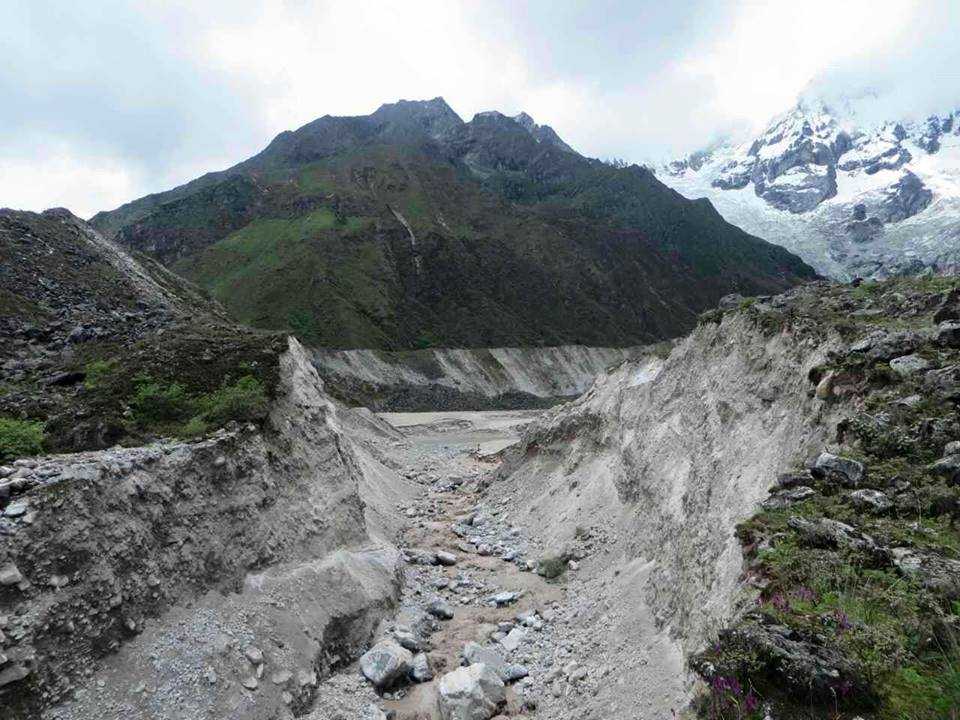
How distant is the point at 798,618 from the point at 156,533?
37.1 feet

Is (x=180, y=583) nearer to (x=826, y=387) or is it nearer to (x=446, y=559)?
(x=446, y=559)

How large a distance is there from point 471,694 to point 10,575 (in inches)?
327

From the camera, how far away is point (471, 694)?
12.1 m

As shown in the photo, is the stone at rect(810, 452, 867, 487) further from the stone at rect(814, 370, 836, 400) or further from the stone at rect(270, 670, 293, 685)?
the stone at rect(270, 670, 293, 685)

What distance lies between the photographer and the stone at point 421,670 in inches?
524

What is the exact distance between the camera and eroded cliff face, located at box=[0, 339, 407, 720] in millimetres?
9656

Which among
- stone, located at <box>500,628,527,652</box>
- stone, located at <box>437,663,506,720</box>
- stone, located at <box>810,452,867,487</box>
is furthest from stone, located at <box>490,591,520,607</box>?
stone, located at <box>810,452,867,487</box>

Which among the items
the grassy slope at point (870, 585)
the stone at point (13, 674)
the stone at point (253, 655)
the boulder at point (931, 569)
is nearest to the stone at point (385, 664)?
the stone at point (253, 655)

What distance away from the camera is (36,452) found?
1200 cm

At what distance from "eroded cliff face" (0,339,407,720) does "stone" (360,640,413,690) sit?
0.67 meters

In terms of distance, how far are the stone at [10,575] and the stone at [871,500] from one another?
489 inches

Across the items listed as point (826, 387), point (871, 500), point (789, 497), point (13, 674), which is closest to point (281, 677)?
point (13, 674)

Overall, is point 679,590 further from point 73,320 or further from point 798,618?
point 73,320

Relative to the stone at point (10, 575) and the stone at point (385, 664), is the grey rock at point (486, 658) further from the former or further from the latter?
the stone at point (10, 575)
